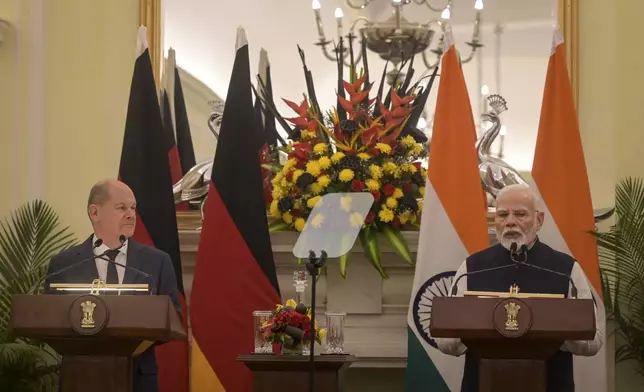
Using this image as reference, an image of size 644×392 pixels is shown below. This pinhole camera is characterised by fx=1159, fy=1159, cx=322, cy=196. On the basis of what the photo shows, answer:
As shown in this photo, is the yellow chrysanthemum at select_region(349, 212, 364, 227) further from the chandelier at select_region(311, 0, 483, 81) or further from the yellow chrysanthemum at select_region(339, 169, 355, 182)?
the chandelier at select_region(311, 0, 483, 81)

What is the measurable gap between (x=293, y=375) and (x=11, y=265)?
1908 millimetres

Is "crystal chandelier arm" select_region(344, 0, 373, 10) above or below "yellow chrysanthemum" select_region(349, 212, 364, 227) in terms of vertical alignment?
above

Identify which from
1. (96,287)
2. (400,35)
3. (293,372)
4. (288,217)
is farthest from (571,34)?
(96,287)

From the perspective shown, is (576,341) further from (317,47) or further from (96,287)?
(317,47)

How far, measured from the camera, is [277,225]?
6.46m

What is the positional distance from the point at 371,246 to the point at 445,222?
472 millimetres

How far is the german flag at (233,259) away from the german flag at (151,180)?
11cm

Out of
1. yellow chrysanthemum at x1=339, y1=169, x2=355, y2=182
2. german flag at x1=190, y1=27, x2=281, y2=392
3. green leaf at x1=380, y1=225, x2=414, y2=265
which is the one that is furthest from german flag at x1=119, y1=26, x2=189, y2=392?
green leaf at x1=380, y1=225, x2=414, y2=265

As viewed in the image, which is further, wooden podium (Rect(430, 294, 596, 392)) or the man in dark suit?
the man in dark suit

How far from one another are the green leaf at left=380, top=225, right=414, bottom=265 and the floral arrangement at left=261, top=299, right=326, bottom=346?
860mm

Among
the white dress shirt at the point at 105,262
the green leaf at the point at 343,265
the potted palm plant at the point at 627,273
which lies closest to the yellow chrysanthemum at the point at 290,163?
the green leaf at the point at 343,265

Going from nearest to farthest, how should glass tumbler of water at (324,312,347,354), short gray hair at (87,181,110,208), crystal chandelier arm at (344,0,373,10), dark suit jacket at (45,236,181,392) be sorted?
dark suit jacket at (45,236,181,392) < short gray hair at (87,181,110,208) < glass tumbler of water at (324,312,347,354) < crystal chandelier arm at (344,0,373,10)

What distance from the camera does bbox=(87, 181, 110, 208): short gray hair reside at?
16.3 ft

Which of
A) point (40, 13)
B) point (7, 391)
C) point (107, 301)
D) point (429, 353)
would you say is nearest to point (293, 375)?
point (429, 353)
